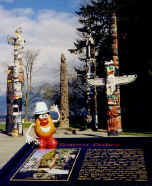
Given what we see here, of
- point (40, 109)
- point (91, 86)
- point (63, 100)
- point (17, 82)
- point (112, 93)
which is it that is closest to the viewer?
point (40, 109)

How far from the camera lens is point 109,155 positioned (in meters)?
5.30

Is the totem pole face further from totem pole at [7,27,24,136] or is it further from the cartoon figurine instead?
totem pole at [7,27,24,136]

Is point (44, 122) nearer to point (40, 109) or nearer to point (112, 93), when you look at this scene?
point (40, 109)

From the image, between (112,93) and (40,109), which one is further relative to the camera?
(112,93)

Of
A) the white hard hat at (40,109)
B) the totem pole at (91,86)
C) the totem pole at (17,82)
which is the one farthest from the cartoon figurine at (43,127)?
the totem pole at (91,86)

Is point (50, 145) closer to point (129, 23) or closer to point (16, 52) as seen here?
point (16, 52)

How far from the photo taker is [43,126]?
5672 mm

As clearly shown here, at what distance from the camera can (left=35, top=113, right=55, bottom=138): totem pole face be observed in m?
5.64

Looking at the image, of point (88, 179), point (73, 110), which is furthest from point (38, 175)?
point (73, 110)

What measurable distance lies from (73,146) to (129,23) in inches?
635

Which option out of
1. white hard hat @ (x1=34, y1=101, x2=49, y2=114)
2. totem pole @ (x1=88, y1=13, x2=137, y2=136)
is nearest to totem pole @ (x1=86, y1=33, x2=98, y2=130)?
totem pole @ (x1=88, y1=13, x2=137, y2=136)

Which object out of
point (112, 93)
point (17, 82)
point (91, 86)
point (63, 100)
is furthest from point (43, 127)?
point (63, 100)

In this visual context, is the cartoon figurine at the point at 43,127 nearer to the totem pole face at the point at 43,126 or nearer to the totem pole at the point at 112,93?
the totem pole face at the point at 43,126

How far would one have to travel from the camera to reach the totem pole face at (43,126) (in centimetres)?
564
